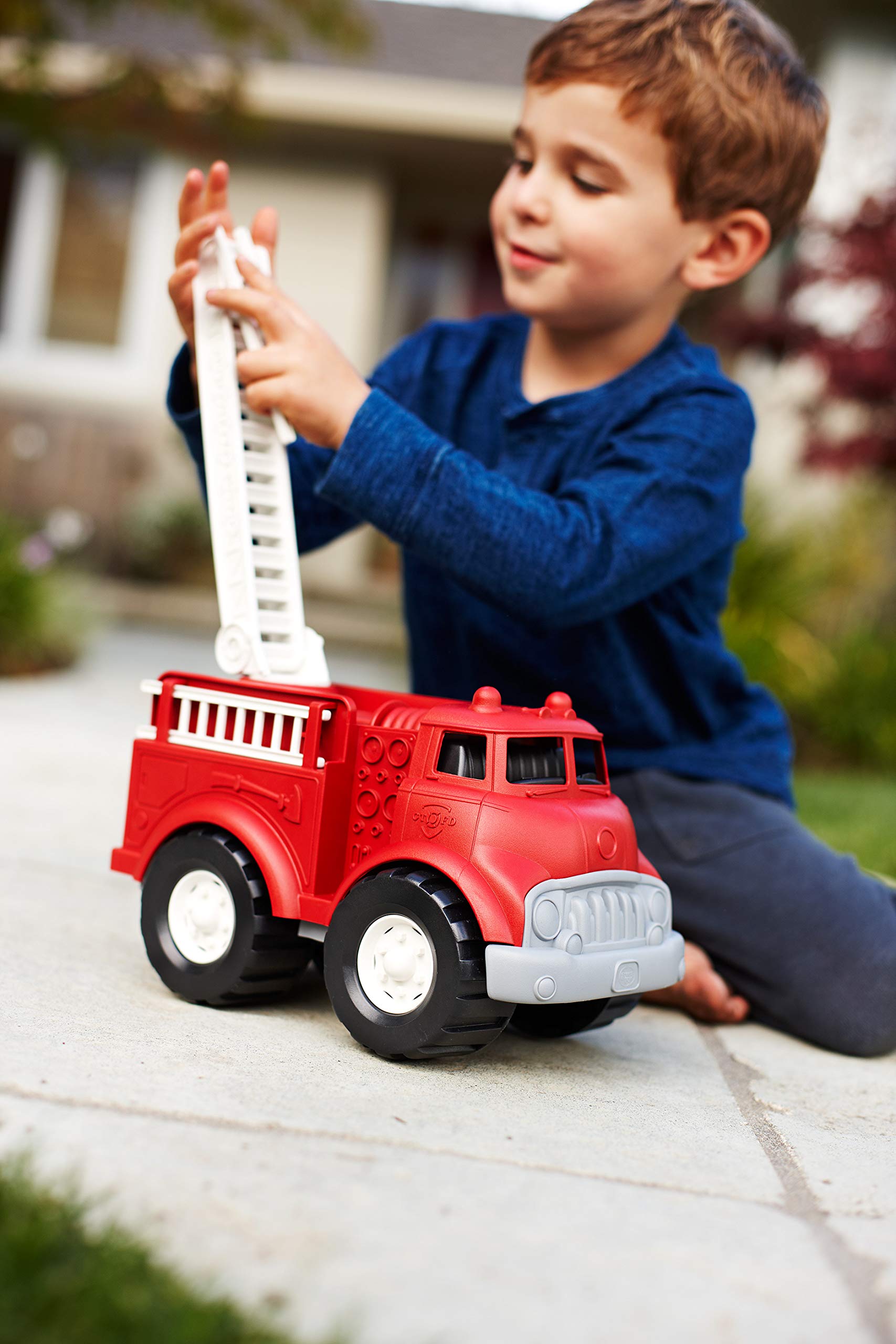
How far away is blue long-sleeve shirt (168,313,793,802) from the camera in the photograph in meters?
2.09

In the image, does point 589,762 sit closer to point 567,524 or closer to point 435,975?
point 567,524

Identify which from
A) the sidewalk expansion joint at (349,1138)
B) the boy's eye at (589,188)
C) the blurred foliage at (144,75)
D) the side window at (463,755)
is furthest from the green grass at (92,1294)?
the blurred foliage at (144,75)

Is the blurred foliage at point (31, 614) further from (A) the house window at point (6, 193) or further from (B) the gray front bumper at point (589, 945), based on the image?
(A) the house window at point (6, 193)

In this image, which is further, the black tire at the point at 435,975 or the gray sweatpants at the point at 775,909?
the gray sweatpants at the point at 775,909

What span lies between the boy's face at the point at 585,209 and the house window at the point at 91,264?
936 centimetres

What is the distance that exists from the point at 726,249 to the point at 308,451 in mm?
942

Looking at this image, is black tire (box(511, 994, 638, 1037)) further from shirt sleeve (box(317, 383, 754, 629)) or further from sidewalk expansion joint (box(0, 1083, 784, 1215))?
shirt sleeve (box(317, 383, 754, 629))

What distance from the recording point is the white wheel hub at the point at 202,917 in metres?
1.97

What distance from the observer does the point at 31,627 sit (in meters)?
6.21

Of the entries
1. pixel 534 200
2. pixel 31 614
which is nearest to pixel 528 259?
pixel 534 200

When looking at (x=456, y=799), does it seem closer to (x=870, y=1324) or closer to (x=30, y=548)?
(x=870, y=1324)

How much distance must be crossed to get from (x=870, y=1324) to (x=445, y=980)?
2.20 feet

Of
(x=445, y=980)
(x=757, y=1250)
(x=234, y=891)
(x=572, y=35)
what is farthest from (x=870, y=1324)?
(x=572, y=35)

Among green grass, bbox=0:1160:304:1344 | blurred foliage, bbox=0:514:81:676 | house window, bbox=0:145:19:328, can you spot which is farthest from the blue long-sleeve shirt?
house window, bbox=0:145:19:328
